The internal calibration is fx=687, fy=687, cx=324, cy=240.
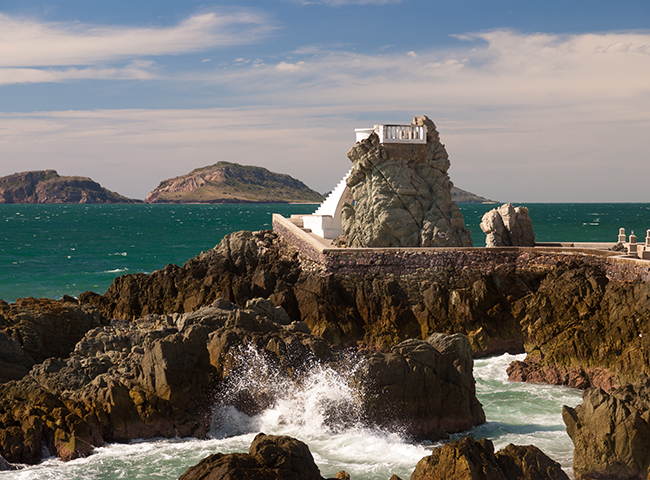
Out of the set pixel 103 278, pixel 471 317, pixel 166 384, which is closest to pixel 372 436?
pixel 166 384

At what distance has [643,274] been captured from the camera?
2297cm

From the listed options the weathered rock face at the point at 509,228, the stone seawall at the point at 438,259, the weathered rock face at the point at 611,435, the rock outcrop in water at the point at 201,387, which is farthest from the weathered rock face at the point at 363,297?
the weathered rock face at the point at 611,435

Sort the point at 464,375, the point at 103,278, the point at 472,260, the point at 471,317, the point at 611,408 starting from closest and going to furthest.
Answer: the point at 611,408
the point at 464,375
the point at 471,317
the point at 472,260
the point at 103,278

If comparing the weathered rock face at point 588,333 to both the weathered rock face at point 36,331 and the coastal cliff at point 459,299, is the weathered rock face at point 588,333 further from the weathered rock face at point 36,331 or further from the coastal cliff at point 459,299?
the weathered rock face at point 36,331

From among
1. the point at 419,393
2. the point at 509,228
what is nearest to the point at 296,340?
A: the point at 419,393

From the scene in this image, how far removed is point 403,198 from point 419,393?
47.0 ft

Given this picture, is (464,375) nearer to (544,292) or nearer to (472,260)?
(544,292)

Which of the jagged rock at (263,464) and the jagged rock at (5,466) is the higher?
the jagged rock at (263,464)

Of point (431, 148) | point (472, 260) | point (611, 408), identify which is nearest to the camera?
point (611, 408)

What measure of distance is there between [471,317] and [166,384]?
42.1 feet

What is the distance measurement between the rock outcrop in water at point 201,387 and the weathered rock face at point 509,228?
531 inches

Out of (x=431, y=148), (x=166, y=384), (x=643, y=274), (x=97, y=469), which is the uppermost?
(x=431, y=148)

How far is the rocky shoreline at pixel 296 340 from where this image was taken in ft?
50.1

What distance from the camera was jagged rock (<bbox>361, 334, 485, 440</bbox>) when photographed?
51.4 ft
